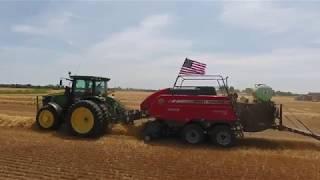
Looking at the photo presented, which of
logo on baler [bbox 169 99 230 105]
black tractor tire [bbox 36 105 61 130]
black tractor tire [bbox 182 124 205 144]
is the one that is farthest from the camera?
black tractor tire [bbox 36 105 61 130]

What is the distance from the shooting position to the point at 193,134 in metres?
17.0

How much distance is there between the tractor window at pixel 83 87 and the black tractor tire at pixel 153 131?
3.34 m

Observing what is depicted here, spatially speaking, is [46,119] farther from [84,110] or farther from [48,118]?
[84,110]

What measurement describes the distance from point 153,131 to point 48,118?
15.1ft

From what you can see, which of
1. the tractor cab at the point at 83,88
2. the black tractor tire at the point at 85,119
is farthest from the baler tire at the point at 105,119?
the tractor cab at the point at 83,88

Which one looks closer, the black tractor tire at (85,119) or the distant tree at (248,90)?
the distant tree at (248,90)

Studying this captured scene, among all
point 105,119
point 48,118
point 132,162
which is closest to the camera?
point 132,162

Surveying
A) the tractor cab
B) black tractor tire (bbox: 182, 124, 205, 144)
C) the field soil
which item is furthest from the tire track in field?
the tractor cab

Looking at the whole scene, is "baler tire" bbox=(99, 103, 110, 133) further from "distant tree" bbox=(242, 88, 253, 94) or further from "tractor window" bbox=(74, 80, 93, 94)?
"distant tree" bbox=(242, 88, 253, 94)

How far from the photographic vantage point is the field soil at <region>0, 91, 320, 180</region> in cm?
1192

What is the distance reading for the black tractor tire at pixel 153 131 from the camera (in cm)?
1758

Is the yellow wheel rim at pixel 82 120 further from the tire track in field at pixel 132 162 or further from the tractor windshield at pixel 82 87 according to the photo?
the tractor windshield at pixel 82 87

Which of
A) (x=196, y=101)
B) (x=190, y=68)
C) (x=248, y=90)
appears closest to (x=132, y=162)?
(x=196, y=101)

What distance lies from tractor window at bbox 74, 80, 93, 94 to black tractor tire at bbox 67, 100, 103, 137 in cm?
117
